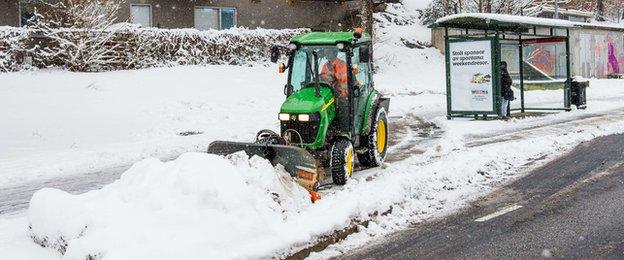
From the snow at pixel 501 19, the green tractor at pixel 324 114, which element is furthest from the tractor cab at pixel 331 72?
the snow at pixel 501 19

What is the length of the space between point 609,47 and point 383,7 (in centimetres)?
1376

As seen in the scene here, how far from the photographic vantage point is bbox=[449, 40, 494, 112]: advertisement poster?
17578mm

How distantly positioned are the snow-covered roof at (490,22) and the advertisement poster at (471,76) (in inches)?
23.6

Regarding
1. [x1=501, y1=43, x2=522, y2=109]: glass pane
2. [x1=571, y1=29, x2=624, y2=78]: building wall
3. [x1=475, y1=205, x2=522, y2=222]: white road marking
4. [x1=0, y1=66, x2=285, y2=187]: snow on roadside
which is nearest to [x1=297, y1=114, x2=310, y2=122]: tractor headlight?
[x1=475, y1=205, x2=522, y2=222]: white road marking

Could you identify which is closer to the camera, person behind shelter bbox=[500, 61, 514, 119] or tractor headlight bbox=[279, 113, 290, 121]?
tractor headlight bbox=[279, 113, 290, 121]

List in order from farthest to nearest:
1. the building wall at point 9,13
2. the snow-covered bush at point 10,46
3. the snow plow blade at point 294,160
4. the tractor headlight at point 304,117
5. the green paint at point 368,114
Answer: the building wall at point 9,13 → the snow-covered bush at point 10,46 → the green paint at point 368,114 → the tractor headlight at point 304,117 → the snow plow blade at point 294,160

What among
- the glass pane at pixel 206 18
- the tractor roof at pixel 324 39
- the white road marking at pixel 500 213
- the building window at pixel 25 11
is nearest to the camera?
the white road marking at pixel 500 213

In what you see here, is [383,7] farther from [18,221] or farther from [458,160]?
[18,221]

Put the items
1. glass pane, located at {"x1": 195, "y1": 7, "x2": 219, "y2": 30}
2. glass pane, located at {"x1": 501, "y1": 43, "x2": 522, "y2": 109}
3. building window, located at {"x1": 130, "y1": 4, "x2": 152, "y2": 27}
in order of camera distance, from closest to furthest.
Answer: glass pane, located at {"x1": 501, "y1": 43, "x2": 522, "y2": 109} < building window, located at {"x1": 130, "y1": 4, "x2": 152, "y2": 27} < glass pane, located at {"x1": 195, "y1": 7, "x2": 219, "y2": 30}

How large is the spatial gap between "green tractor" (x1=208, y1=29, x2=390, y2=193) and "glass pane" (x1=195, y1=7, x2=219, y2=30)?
18.7 metres

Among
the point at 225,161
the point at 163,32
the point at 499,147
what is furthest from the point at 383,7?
the point at 225,161

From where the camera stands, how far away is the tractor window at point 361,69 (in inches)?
392

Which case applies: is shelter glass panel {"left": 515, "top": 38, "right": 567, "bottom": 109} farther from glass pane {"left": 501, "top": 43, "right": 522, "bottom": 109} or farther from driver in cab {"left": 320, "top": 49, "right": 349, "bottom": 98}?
driver in cab {"left": 320, "top": 49, "right": 349, "bottom": 98}

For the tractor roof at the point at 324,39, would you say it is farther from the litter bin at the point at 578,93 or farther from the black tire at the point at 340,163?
the litter bin at the point at 578,93
